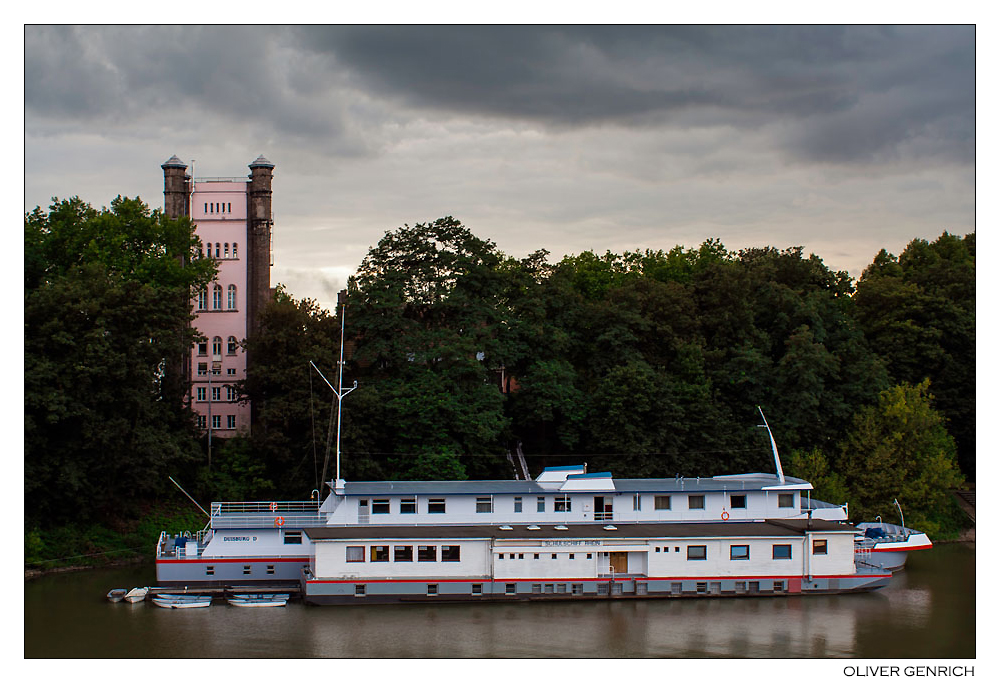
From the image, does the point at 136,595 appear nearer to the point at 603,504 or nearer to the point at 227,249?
the point at 603,504

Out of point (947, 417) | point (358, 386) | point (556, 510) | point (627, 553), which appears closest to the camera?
point (627, 553)

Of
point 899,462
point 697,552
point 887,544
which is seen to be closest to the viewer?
point 697,552

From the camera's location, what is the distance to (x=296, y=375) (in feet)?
115

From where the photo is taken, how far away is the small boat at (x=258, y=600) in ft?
86.5

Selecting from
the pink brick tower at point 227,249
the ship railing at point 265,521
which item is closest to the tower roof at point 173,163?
the pink brick tower at point 227,249

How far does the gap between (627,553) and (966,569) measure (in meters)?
12.4

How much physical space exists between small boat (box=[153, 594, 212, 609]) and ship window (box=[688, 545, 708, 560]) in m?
13.1

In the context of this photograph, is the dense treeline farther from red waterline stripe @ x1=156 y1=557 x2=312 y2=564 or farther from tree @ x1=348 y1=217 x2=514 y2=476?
red waterline stripe @ x1=156 y1=557 x2=312 y2=564

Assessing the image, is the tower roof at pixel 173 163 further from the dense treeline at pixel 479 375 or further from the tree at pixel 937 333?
the tree at pixel 937 333

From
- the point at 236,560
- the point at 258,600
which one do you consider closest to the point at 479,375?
the point at 236,560

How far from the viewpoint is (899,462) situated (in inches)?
→ 1435

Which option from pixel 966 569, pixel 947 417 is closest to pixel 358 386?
pixel 966 569

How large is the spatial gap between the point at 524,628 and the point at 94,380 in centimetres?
1688

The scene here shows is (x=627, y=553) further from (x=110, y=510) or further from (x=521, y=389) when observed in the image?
(x=110, y=510)
